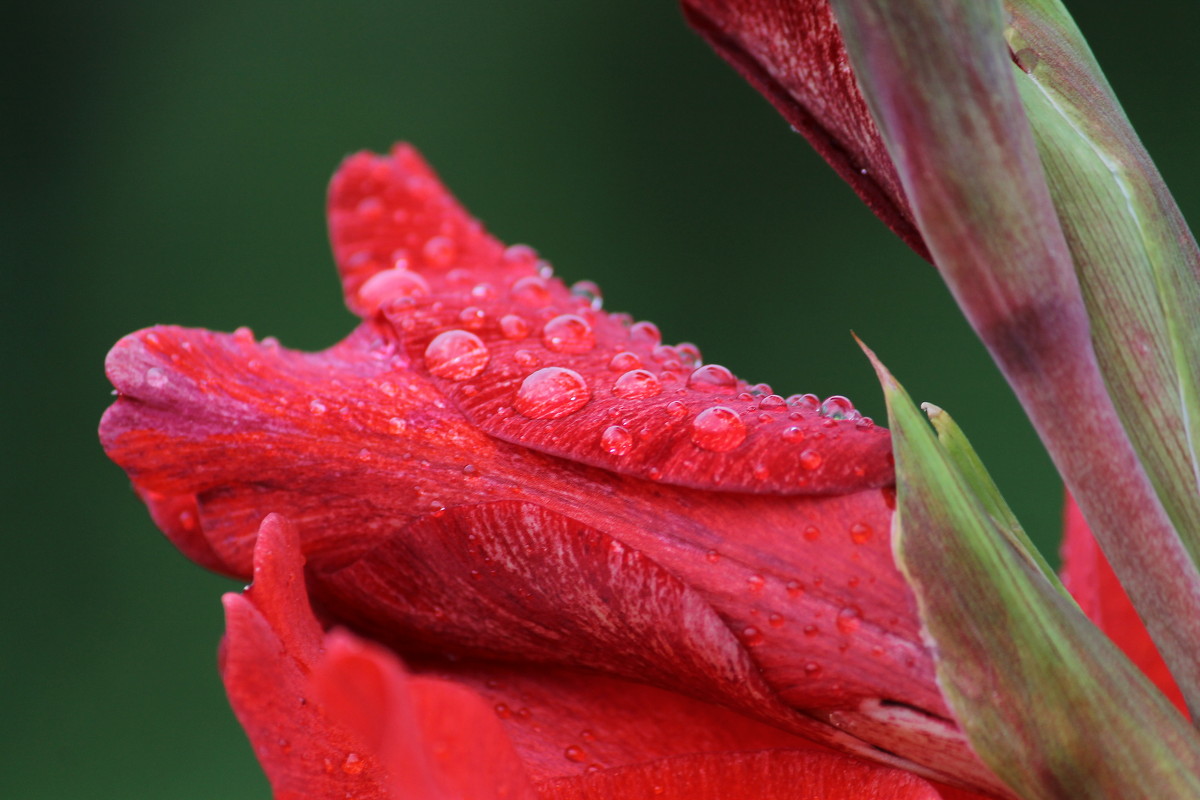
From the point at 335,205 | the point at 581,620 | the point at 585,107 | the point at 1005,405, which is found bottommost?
the point at 1005,405

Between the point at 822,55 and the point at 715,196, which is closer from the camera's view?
the point at 822,55

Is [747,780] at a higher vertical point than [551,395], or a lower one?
lower

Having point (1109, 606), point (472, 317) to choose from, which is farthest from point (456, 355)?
point (1109, 606)

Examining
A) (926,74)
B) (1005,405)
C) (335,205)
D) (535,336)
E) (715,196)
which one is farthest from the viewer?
(715,196)

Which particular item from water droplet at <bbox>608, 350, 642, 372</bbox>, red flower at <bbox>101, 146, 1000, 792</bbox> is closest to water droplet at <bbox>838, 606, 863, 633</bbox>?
red flower at <bbox>101, 146, 1000, 792</bbox>

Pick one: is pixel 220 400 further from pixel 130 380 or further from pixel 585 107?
pixel 585 107

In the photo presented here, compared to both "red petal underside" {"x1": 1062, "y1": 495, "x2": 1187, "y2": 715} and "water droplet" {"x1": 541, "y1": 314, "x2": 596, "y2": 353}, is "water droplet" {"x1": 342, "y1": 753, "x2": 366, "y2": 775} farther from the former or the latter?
"red petal underside" {"x1": 1062, "y1": 495, "x2": 1187, "y2": 715}

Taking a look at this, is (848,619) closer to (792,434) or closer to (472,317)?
(792,434)

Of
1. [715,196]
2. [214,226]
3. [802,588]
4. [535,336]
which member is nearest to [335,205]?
[535,336]
